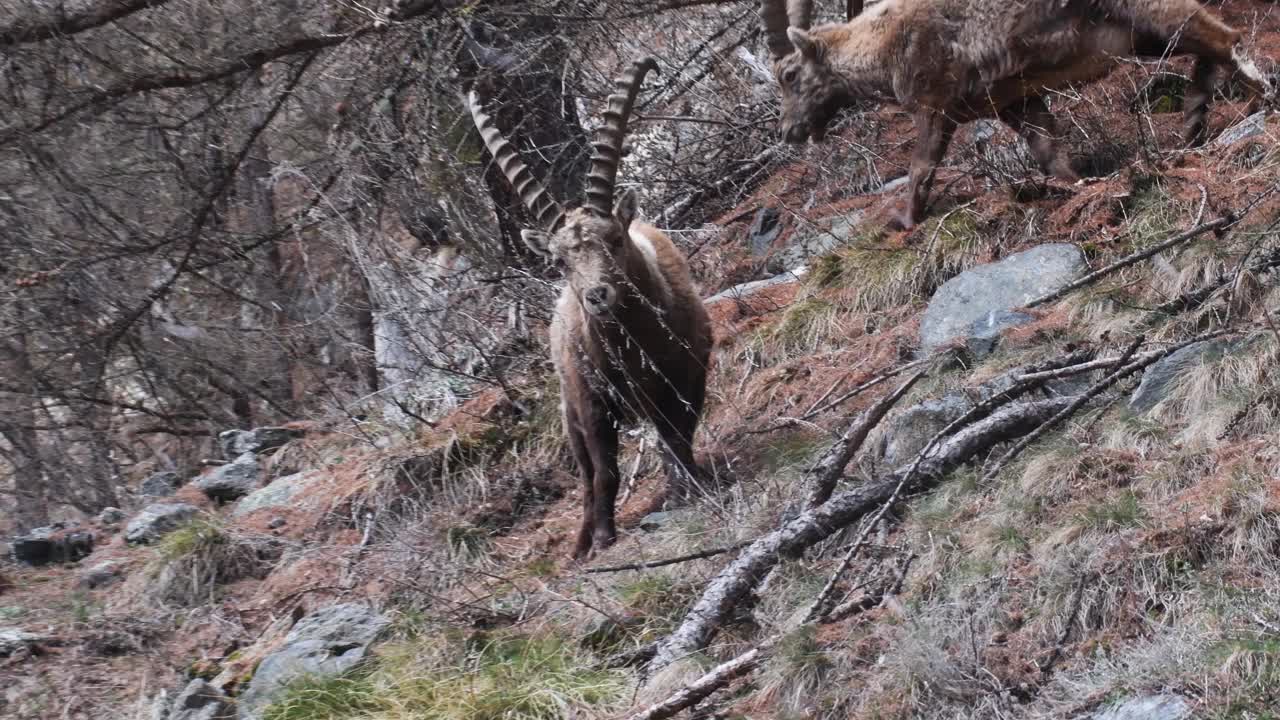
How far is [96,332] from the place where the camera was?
8500 mm

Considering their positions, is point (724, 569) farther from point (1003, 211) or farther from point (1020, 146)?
point (1020, 146)

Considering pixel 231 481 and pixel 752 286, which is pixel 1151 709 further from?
pixel 231 481

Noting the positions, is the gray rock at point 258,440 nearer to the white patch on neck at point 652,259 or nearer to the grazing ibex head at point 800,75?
Answer: the white patch on neck at point 652,259

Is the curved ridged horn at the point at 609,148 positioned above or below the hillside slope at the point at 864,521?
above

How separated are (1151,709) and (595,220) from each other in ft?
11.9

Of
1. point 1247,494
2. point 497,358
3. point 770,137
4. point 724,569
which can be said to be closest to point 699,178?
point 770,137

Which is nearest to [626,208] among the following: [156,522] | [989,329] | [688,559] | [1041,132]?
[989,329]

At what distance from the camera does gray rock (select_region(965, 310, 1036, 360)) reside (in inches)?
251

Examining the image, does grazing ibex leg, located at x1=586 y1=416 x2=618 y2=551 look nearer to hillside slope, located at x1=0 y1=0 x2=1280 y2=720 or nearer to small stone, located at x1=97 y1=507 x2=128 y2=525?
hillside slope, located at x1=0 y1=0 x2=1280 y2=720

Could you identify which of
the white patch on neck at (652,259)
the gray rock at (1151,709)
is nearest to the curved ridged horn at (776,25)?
the white patch on neck at (652,259)

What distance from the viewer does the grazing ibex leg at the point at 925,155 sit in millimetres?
7938

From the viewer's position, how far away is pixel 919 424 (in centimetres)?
566

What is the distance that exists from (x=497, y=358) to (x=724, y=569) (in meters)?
3.85

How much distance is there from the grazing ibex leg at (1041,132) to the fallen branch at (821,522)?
9.45 feet
